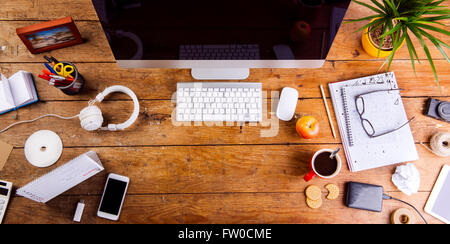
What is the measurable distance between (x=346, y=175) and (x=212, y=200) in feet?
1.61

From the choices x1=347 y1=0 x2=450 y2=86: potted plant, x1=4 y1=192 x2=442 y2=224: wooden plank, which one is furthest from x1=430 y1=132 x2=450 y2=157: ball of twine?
x1=347 y1=0 x2=450 y2=86: potted plant

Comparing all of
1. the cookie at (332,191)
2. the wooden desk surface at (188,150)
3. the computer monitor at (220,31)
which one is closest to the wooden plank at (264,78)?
the wooden desk surface at (188,150)

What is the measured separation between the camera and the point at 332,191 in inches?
37.5

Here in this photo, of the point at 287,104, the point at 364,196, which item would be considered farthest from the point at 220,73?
the point at 364,196

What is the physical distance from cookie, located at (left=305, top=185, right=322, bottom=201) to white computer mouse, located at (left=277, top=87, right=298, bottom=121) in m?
0.26

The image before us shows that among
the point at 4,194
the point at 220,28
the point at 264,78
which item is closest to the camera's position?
the point at 220,28

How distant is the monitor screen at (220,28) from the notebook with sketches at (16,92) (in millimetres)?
391

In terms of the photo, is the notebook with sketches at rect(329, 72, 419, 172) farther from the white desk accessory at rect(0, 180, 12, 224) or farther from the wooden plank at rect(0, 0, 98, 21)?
the white desk accessory at rect(0, 180, 12, 224)

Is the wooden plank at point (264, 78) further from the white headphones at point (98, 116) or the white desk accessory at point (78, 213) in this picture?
the white desk accessory at point (78, 213)

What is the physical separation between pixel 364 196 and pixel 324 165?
0.18 meters

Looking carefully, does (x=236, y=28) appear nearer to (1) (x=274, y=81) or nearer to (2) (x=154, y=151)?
(1) (x=274, y=81)

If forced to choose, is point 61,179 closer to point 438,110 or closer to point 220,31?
point 220,31
